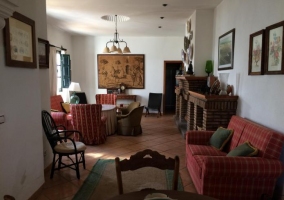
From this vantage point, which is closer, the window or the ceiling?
the ceiling

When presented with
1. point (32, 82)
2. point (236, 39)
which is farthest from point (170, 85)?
point (32, 82)

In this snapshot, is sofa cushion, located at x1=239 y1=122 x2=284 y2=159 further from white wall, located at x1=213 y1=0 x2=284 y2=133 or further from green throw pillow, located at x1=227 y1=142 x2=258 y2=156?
white wall, located at x1=213 y1=0 x2=284 y2=133

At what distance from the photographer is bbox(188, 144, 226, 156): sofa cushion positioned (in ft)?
9.40

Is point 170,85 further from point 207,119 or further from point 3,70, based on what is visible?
point 3,70

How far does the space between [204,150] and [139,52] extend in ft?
19.2

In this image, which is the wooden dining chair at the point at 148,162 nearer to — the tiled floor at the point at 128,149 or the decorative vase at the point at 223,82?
the tiled floor at the point at 128,149

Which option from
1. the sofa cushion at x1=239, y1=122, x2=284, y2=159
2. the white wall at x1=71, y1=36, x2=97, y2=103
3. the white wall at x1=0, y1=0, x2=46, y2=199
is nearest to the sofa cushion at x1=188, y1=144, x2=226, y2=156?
the sofa cushion at x1=239, y1=122, x2=284, y2=159

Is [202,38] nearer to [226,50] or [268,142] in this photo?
[226,50]

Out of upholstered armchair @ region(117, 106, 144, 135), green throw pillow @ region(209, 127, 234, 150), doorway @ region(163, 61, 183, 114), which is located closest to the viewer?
green throw pillow @ region(209, 127, 234, 150)

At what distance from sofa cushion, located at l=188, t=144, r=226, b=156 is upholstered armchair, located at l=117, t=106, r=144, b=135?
2485 mm

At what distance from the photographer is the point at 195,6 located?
4516 millimetres

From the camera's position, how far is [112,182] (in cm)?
308

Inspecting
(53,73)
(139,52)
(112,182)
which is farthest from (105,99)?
(112,182)

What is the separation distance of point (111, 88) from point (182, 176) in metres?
5.53
